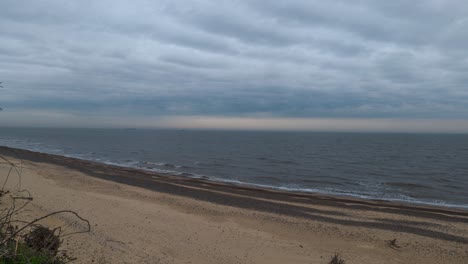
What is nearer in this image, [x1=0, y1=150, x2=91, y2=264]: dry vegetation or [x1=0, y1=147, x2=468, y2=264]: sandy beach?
[x1=0, y1=150, x2=91, y2=264]: dry vegetation

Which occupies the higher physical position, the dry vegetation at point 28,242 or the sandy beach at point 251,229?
the dry vegetation at point 28,242

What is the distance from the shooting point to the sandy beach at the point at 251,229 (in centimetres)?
823

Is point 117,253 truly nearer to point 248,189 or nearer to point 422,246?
point 422,246

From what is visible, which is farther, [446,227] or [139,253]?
[446,227]

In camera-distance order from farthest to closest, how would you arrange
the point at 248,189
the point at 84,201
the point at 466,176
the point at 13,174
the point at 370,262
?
the point at 466,176 → the point at 248,189 → the point at 13,174 → the point at 84,201 → the point at 370,262

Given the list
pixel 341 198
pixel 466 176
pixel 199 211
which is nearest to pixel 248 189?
pixel 341 198

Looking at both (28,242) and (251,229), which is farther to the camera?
(251,229)

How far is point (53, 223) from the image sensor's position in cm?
888

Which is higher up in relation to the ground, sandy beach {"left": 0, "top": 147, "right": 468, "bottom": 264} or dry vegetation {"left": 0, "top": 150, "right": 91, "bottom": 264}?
dry vegetation {"left": 0, "top": 150, "right": 91, "bottom": 264}

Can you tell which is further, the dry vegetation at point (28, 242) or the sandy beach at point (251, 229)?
the sandy beach at point (251, 229)

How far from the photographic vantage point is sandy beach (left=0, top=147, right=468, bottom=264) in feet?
27.0

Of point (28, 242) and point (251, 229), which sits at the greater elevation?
point (28, 242)

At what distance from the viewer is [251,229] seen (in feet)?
37.4

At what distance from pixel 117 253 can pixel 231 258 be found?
9.00 ft
